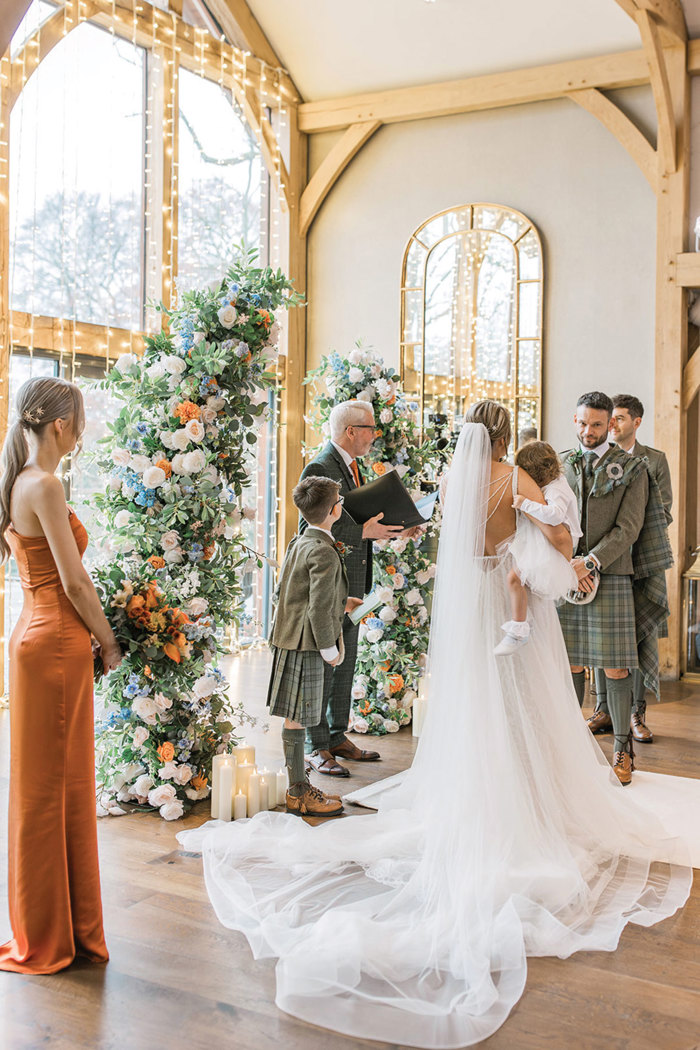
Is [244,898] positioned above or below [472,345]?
below

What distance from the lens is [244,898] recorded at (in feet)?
9.97

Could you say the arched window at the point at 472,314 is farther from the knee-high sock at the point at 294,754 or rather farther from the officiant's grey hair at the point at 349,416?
the knee-high sock at the point at 294,754

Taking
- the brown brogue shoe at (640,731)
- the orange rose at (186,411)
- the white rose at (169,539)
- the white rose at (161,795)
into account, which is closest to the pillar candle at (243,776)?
the white rose at (161,795)

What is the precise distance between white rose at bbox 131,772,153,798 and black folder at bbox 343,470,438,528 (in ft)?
4.69

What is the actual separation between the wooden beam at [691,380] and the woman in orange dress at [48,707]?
5.20m

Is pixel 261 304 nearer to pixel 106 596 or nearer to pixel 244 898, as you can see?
pixel 106 596

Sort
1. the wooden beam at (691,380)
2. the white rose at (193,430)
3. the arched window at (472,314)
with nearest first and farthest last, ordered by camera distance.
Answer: the white rose at (193,430) → the wooden beam at (691,380) → the arched window at (472,314)

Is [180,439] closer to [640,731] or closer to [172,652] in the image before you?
[172,652]

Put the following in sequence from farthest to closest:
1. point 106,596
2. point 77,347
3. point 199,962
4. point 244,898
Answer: point 77,347
point 106,596
point 244,898
point 199,962

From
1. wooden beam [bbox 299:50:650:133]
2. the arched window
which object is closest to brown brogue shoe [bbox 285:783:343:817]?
the arched window

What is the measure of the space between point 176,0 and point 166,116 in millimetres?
850

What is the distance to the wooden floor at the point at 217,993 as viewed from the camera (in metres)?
2.35

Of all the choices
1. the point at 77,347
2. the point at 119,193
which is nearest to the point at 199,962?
the point at 77,347

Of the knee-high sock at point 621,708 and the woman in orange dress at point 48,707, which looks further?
the knee-high sock at point 621,708
